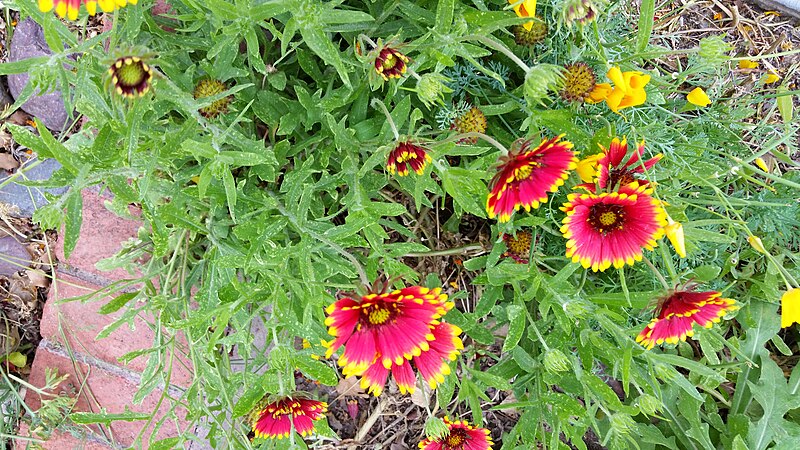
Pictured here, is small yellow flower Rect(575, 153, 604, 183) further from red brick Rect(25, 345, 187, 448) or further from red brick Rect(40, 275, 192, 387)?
red brick Rect(25, 345, 187, 448)

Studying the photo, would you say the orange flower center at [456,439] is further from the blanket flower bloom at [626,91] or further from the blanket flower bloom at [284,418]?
the blanket flower bloom at [626,91]

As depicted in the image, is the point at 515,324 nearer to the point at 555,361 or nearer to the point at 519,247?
the point at 555,361

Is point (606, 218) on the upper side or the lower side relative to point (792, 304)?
upper

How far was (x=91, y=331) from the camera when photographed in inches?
68.7

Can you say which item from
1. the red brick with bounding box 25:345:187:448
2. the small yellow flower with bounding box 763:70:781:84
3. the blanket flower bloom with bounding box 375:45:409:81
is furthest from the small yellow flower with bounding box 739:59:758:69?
the red brick with bounding box 25:345:187:448

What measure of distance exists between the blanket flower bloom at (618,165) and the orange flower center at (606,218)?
0.04m

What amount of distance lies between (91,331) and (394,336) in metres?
1.13

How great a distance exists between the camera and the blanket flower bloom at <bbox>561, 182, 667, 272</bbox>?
108 cm

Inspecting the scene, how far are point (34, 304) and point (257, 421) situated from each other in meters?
1.08

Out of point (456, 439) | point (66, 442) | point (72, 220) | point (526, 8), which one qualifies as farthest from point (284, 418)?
point (66, 442)

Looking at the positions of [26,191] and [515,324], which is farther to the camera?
[26,191]

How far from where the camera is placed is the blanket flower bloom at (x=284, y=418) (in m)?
1.22

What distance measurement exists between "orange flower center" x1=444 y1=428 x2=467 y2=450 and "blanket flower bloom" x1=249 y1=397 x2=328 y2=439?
1.18 feet

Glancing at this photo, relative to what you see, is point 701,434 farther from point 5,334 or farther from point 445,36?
point 5,334
